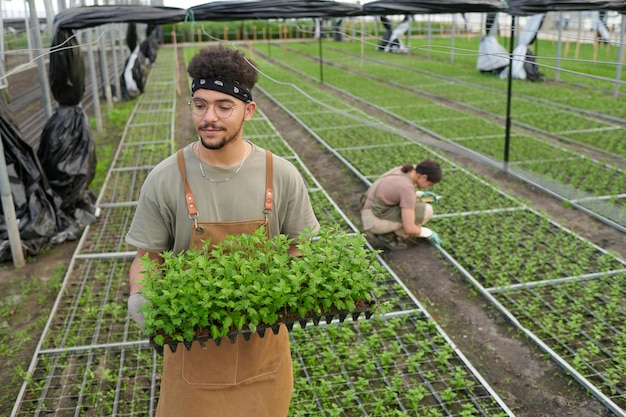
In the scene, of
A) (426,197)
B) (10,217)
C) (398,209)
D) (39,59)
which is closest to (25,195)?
(10,217)

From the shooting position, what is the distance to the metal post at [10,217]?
525 centimetres

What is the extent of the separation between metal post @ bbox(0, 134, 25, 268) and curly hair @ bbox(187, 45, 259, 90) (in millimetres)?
3783

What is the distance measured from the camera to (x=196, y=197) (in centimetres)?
209

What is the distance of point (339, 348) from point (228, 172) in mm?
2323

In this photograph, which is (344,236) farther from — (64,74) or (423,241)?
(64,74)

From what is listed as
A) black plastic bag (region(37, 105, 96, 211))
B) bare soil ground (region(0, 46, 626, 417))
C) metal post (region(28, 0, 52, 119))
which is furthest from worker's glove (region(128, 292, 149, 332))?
metal post (region(28, 0, 52, 119))

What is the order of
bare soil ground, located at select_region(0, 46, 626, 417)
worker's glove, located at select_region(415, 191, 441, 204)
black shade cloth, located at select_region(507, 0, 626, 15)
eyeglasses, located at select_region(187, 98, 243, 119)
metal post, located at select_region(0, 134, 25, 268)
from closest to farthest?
eyeglasses, located at select_region(187, 98, 243, 119) < bare soil ground, located at select_region(0, 46, 626, 417) < metal post, located at select_region(0, 134, 25, 268) < black shade cloth, located at select_region(507, 0, 626, 15) < worker's glove, located at select_region(415, 191, 441, 204)

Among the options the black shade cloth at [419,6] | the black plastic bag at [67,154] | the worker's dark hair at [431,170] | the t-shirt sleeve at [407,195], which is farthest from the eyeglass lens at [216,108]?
the black plastic bag at [67,154]

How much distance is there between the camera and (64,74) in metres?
6.47

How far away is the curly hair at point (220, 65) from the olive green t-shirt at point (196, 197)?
27 centimetres

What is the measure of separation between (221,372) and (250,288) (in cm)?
34

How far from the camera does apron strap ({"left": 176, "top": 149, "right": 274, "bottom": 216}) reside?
2.07 m

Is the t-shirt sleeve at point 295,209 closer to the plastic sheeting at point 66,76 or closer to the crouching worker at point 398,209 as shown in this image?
the crouching worker at point 398,209

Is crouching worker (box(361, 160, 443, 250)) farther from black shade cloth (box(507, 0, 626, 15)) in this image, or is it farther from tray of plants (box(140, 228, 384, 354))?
tray of plants (box(140, 228, 384, 354))
